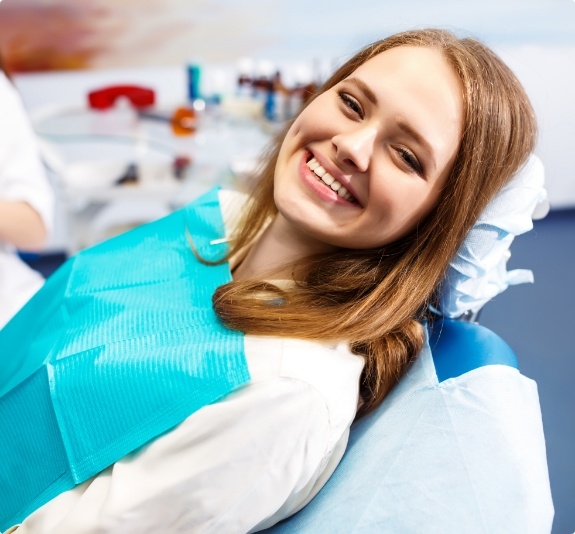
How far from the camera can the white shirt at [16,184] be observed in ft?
4.75

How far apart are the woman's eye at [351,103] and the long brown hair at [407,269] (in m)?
0.13

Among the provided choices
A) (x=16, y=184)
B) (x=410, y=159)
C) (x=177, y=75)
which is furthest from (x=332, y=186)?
(x=177, y=75)

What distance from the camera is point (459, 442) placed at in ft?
2.60

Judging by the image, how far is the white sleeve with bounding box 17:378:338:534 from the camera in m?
0.77

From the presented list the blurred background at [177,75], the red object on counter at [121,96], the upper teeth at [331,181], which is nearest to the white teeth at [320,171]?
the upper teeth at [331,181]

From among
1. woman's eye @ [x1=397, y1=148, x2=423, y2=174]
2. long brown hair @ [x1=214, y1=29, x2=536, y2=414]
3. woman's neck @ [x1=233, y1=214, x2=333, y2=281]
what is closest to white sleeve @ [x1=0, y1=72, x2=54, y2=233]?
woman's neck @ [x1=233, y1=214, x2=333, y2=281]

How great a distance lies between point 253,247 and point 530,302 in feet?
2.03

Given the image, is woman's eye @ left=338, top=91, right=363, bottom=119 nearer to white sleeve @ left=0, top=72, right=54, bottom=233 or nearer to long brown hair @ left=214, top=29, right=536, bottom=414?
long brown hair @ left=214, top=29, right=536, bottom=414

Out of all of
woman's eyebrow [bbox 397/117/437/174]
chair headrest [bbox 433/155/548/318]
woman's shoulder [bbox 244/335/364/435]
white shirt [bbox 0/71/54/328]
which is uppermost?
woman's eyebrow [bbox 397/117/437/174]

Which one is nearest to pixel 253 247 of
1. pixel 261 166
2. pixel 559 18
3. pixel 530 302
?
pixel 261 166

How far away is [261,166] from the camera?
138cm

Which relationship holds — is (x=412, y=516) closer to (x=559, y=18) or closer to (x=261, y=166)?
(x=261, y=166)

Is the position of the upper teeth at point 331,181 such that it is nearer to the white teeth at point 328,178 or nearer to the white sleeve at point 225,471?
the white teeth at point 328,178

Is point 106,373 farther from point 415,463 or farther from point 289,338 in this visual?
point 415,463
